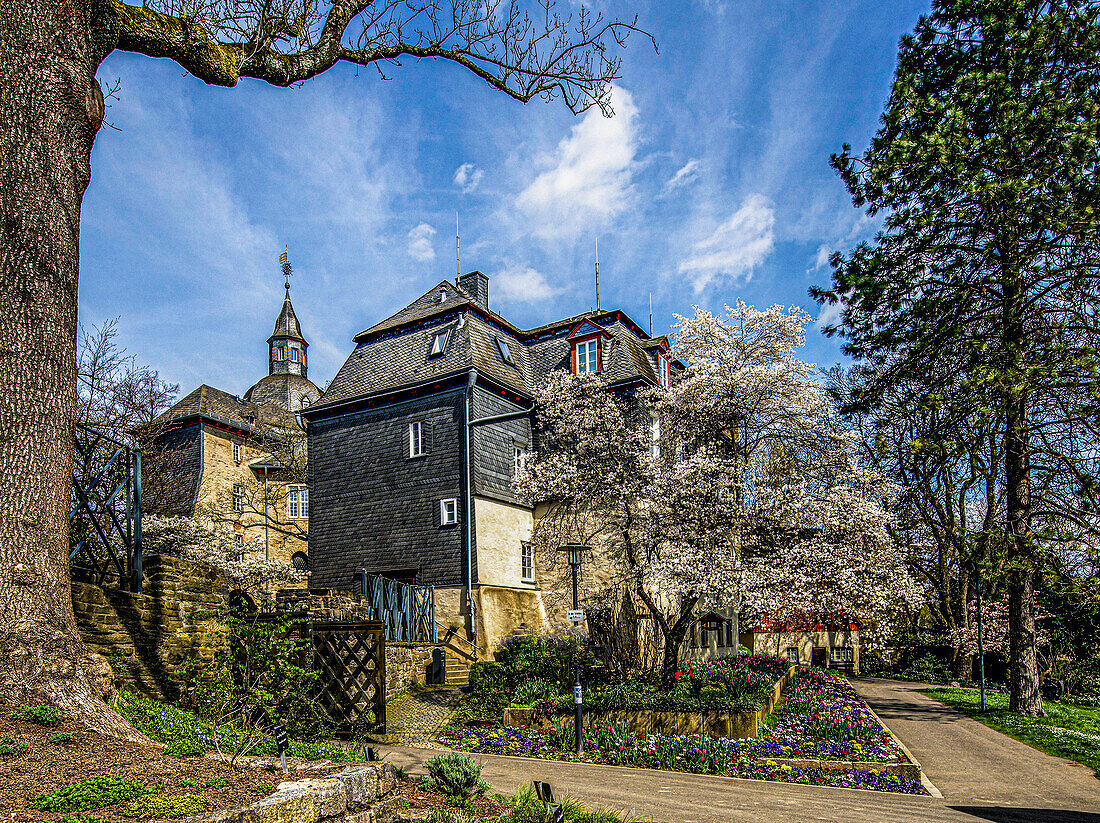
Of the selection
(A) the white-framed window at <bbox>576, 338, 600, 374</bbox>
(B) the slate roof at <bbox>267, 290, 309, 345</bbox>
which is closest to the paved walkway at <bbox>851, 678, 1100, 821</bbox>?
(A) the white-framed window at <bbox>576, 338, 600, 374</bbox>

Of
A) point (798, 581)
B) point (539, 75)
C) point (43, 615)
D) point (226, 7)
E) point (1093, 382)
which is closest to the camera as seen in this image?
point (43, 615)

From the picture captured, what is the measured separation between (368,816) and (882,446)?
A: 12428 mm

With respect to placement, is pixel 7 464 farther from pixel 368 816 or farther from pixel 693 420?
pixel 693 420

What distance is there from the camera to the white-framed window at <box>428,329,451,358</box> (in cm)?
2417

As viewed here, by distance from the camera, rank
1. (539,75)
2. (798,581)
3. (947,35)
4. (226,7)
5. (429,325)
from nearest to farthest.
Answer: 1. (226,7)
2. (539,75)
3. (947,35)
4. (798,581)
5. (429,325)

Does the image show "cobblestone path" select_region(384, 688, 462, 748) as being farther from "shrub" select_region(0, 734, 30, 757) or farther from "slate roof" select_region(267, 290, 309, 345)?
"slate roof" select_region(267, 290, 309, 345)

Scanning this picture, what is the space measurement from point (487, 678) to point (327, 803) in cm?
1063

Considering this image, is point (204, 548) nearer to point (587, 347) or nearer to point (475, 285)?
point (475, 285)

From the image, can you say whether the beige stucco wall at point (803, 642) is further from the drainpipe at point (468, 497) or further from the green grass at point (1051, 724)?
the drainpipe at point (468, 497)

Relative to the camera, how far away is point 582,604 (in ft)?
62.7

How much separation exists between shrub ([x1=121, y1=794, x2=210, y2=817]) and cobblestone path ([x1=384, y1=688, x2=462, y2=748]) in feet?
26.7

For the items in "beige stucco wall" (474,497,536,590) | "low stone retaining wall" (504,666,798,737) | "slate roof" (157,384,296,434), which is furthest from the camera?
"slate roof" (157,384,296,434)

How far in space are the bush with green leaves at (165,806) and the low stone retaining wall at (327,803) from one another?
149mm

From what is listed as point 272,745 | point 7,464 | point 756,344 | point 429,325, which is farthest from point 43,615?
point 429,325
